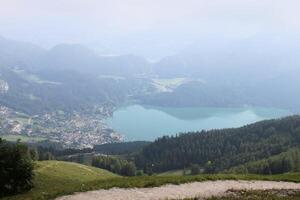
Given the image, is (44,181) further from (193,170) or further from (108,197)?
(193,170)

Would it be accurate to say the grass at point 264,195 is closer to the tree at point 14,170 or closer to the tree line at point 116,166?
the tree at point 14,170

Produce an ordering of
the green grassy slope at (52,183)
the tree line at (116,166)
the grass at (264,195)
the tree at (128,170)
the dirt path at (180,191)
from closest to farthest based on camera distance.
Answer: the grass at (264,195), the dirt path at (180,191), the green grassy slope at (52,183), the tree at (128,170), the tree line at (116,166)

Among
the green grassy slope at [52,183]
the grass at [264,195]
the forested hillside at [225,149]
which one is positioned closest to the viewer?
the grass at [264,195]

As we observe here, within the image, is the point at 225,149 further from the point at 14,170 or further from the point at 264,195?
the point at 264,195

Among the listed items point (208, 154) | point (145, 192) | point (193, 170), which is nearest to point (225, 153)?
point (208, 154)

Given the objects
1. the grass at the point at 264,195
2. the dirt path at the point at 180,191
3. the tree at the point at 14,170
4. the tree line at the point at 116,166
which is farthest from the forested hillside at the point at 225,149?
the grass at the point at 264,195

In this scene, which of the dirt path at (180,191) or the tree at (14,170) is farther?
the tree at (14,170)
